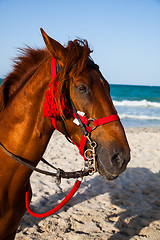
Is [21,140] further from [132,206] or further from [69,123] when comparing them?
[132,206]


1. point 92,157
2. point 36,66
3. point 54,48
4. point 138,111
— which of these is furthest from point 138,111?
point 54,48

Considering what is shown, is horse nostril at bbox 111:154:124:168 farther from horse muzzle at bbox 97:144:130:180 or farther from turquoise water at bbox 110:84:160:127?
turquoise water at bbox 110:84:160:127

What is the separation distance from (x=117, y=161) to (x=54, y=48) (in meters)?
0.96

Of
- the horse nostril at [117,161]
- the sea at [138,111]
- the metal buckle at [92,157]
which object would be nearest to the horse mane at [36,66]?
the metal buckle at [92,157]

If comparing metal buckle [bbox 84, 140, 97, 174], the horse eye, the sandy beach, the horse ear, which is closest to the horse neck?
the horse ear

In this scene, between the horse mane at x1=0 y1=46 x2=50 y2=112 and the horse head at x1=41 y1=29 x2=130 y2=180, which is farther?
the horse mane at x1=0 y1=46 x2=50 y2=112

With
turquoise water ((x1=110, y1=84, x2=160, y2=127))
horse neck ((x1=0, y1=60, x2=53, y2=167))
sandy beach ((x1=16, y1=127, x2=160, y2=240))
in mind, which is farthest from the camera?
turquoise water ((x1=110, y1=84, x2=160, y2=127))

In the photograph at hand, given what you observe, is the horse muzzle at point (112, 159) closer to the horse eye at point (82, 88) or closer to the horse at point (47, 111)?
the horse at point (47, 111)

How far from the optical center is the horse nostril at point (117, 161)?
1.48m

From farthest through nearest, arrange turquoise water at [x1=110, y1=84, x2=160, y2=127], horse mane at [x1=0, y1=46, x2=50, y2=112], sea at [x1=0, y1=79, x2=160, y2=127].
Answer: turquoise water at [x1=110, y1=84, x2=160, y2=127]
sea at [x1=0, y1=79, x2=160, y2=127]
horse mane at [x1=0, y1=46, x2=50, y2=112]

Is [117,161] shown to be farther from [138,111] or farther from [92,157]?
[138,111]

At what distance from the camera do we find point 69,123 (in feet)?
5.25

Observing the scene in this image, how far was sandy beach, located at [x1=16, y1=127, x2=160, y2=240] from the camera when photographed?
3.02 meters

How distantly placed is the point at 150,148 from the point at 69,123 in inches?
251
